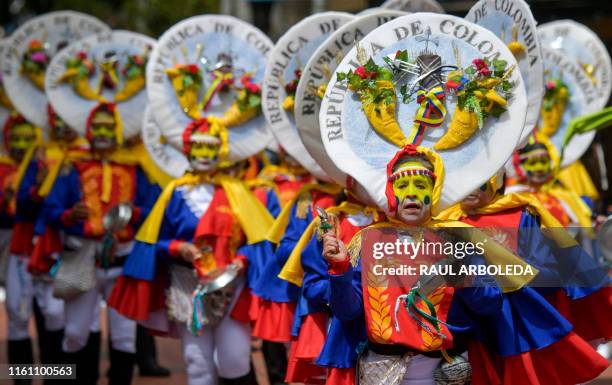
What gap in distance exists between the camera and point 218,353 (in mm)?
6727

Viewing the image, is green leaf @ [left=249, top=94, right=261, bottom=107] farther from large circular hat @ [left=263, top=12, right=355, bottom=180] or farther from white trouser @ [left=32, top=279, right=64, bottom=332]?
white trouser @ [left=32, top=279, right=64, bottom=332]

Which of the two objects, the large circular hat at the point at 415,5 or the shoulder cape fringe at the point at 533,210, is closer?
the shoulder cape fringe at the point at 533,210

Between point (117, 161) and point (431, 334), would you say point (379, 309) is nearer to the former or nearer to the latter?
point (431, 334)

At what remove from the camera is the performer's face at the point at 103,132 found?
26.9 feet

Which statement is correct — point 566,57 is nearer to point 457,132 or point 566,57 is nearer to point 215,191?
point 215,191

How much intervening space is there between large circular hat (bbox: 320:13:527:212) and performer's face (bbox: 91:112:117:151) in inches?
140

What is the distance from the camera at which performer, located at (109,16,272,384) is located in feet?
22.0

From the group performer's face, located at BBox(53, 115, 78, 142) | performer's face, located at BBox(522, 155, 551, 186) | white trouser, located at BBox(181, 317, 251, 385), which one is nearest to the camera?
white trouser, located at BBox(181, 317, 251, 385)

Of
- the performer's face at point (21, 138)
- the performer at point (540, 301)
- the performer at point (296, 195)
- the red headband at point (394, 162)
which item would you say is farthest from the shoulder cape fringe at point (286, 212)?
the performer's face at point (21, 138)

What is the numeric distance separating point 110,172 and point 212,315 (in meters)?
1.94

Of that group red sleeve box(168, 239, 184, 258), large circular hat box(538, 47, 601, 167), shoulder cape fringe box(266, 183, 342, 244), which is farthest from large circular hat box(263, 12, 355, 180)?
Answer: large circular hat box(538, 47, 601, 167)

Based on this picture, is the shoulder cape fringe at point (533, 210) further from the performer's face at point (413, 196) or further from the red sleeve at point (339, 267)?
the red sleeve at point (339, 267)

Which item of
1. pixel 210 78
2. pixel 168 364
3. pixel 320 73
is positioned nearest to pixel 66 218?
pixel 210 78

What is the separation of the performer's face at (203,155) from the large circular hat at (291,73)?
1.65 ft
